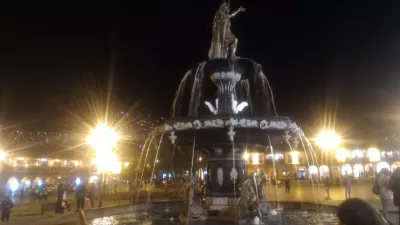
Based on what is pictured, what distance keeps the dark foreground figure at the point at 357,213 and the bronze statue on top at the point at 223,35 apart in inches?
517

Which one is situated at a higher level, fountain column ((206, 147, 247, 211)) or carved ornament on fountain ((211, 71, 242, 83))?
carved ornament on fountain ((211, 71, 242, 83))

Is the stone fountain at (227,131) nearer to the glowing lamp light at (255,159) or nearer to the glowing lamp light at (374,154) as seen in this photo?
Answer: the glowing lamp light at (255,159)

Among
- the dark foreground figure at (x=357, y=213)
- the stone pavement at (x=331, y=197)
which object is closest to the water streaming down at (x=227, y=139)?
the stone pavement at (x=331, y=197)

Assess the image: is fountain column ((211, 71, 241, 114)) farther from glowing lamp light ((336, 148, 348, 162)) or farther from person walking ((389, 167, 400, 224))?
glowing lamp light ((336, 148, 348, 162))

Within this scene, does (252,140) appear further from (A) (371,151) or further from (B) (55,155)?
(A) (371,151)

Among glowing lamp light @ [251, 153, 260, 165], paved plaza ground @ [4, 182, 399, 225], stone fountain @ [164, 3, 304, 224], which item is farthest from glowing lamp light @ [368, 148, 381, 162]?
stone fountain @ [164, 3, 304, 224]

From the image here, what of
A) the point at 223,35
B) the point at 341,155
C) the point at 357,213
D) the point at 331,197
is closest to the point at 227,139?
the point at 223,35

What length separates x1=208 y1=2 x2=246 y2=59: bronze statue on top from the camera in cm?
1619

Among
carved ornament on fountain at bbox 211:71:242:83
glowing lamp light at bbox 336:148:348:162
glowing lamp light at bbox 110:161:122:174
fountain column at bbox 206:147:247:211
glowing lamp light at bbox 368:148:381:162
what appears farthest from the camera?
glowing lamp light at bbox 368:148:381:162

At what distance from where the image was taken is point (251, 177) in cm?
1323

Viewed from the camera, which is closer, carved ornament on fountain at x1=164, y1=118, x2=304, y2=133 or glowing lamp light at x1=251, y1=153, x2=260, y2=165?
carved ornament on fountain at x1=164, y1=118, x2=304, y2=133

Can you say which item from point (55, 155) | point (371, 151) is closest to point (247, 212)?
point (55, 155)

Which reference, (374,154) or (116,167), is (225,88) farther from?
(374,154)

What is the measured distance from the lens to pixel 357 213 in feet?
11.0
